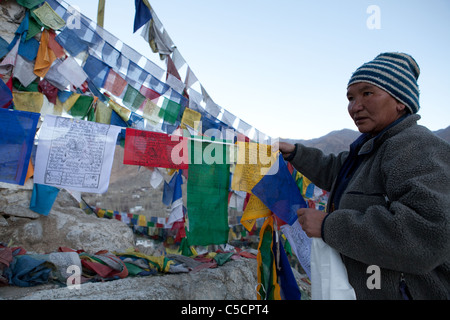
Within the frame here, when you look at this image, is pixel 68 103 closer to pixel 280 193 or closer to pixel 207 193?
pixel 207 193

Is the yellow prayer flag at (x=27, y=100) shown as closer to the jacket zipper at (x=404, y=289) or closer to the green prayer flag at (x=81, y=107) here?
the green prayer flag at (x=81, y=107)

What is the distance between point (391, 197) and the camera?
1293mm

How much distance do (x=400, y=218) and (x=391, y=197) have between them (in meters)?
0.14

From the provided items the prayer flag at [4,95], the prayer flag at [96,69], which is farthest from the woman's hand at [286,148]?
the prayer flag at [96,69]

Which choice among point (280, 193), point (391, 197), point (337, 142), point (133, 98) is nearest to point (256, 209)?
point (280, 193)

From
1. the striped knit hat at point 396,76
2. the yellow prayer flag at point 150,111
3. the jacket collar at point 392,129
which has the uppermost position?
the yellow prayer flag at point 150,111

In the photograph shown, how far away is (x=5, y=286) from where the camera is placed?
276 centimetres

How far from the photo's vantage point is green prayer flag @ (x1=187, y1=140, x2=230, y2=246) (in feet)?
9.09

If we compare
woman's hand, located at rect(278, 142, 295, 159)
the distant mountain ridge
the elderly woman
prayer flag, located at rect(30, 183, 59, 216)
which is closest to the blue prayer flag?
prayer flag, located at rect(30, 183, 59, 216)

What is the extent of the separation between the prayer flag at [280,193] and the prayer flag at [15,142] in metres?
2.03

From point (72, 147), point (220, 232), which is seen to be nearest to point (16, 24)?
point (72, 147)

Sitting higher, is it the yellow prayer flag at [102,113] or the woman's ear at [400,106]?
the yellow prayer flag at [102,113]

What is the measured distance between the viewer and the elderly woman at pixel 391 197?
45.5 inches
